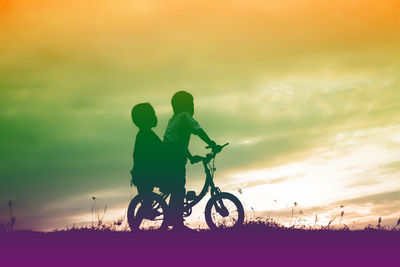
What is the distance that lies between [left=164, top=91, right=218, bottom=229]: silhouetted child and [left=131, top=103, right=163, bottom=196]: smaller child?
271 mm

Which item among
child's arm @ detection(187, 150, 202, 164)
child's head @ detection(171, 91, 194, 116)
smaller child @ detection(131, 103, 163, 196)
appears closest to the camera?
smaller child @ detection(131, 103, 163, 196)

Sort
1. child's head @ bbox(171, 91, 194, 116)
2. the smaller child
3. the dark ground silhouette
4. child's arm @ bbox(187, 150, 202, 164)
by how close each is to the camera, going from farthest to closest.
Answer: child's arm @ bbox(187, 150, 202, 164)
child's head @ bbox(171, 91, 194, 116)
the smaller child
the dark ground silhouette

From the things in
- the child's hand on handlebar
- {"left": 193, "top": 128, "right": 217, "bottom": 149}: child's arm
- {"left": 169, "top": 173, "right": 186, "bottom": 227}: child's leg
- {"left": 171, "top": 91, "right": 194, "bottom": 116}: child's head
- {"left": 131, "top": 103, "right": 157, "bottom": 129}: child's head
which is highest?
{"left": 171, "top": 91, "right": 194, "bottom": 116}: child's head

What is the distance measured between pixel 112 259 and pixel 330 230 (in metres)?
6.21

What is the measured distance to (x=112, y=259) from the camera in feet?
28.6

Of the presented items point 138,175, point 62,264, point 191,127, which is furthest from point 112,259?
point 191,127

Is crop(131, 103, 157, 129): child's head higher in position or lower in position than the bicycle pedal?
higher

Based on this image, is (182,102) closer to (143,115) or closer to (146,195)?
(143,115)

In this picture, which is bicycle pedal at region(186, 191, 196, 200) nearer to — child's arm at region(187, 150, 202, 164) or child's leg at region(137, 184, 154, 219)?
child's arm at region(187, 150, 202, 164)

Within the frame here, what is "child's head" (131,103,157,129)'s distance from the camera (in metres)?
11.0

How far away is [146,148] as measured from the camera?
10945 millimetres

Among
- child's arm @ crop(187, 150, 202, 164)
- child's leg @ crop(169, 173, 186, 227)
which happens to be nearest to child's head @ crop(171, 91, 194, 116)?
child's arm @ crop(187, 150, 202, 164)

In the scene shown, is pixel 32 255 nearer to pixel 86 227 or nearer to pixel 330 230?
pixel 86 227

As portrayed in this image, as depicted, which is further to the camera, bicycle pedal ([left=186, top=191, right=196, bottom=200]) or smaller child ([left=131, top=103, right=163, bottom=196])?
bicycle pedal ([left=186, top=191, right=196, bottom=200])
